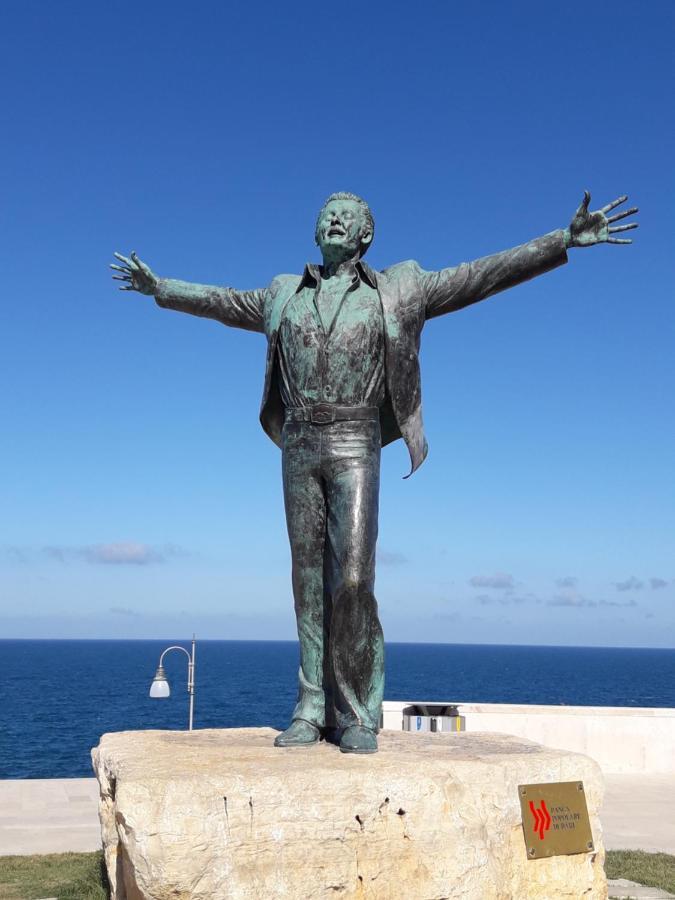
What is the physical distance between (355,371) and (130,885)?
9.30ft

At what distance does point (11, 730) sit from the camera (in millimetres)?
46219

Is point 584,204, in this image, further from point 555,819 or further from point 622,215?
point 555,819

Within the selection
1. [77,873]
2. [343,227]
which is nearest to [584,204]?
[343,227]

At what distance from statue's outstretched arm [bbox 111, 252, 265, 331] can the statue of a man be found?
215mm

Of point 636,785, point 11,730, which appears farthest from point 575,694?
point 636,785

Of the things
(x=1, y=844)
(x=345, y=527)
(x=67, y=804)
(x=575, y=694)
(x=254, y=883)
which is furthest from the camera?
(x=575, y=694)

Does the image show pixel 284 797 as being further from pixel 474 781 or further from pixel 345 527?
pixel 345 527

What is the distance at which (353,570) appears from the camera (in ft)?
18.0

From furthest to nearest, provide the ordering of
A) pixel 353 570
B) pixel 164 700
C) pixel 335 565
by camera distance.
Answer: pixel 164 700, pixel 335 565, pixel 353 570

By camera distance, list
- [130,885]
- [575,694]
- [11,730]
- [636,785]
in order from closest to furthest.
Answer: [130,885], [636,785], [11,730], [575,694]

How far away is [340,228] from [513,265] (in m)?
1.01

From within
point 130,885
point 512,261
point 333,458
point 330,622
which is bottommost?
point 130,885

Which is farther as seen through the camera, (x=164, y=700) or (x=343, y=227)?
(x=164, y=700)

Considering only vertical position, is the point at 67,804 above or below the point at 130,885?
below
